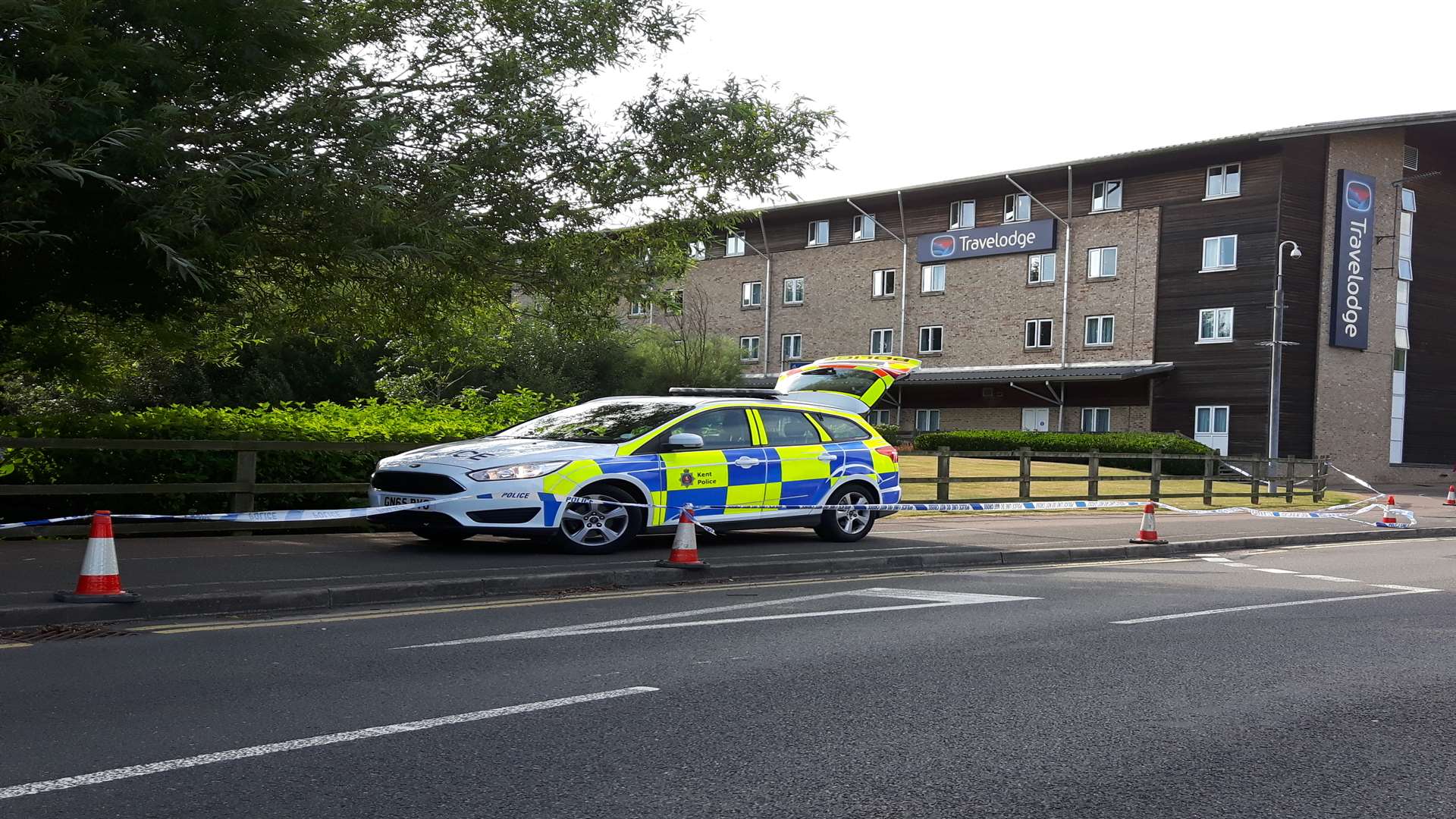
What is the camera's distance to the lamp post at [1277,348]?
1348 inches

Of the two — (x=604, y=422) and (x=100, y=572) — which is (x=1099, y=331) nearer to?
(x=604, y=422)

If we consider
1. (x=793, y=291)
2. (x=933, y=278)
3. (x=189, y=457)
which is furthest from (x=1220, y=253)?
(x=189, y=457)

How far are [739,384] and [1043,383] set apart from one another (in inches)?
433

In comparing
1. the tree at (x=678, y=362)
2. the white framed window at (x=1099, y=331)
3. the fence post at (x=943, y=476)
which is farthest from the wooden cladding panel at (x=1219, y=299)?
the fence post at (x=943, y=476)

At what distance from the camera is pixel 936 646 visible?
7.76 metres

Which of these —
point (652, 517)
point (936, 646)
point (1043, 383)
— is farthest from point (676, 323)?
point (936, 646)

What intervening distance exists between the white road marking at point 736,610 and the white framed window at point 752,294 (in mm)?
46552

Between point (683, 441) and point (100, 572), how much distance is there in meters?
5.70

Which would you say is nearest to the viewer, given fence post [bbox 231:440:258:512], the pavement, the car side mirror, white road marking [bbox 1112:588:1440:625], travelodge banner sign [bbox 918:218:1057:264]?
the pavement

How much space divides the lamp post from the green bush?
199 cm

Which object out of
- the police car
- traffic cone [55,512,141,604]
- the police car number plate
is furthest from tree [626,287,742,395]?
traffic cone [55,512,141,604]

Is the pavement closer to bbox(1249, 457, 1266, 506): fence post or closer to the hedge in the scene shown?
the hedge

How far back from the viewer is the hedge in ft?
42.8

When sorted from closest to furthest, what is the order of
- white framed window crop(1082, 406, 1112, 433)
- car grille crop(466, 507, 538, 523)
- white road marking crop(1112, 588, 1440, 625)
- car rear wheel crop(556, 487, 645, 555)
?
white road marking crop(1112, 588, 1440, 625), car grille crop(466, 507, 538, 523), car rear wheel crop(556, 487, 645, 555), white framed window crop(1082, 406, 1112, 433)
